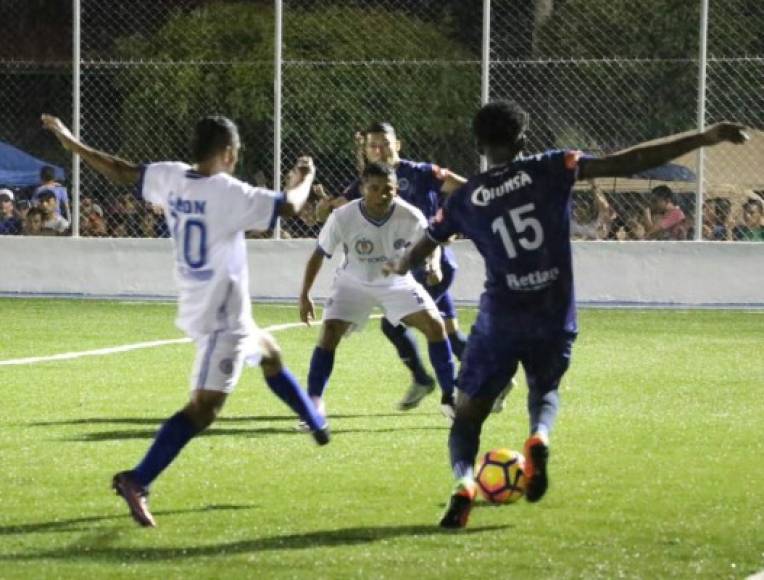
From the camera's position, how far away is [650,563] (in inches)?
300

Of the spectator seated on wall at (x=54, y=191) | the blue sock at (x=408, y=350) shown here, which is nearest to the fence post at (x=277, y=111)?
the spectator seated on wall at (x=54, y=191)

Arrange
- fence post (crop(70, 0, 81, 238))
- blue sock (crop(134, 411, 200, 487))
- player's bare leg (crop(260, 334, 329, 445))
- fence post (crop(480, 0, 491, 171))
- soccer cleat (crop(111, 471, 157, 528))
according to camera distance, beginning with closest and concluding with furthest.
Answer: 1. soccer cleat (crop(111, 471, 157, 528))
2. blue sock (crop(134, 411, 200, 487))
3. player's bare leg (crop(260, 334, 329, 445))
4. fence post (crop(480, 0, 491, 171))
5. fence post (crop(70, 0, 81, 238))

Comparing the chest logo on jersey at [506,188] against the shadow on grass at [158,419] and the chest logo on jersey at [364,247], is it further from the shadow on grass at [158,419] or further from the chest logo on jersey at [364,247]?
the shadow on grass at [158,419]

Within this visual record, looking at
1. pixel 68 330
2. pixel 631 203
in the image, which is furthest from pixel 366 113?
pixel 68 330

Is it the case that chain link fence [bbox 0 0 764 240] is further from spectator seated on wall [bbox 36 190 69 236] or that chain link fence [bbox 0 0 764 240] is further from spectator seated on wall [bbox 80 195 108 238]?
spectator seated on wall [bbox 36 190 69 236]

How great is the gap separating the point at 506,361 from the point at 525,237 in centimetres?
56

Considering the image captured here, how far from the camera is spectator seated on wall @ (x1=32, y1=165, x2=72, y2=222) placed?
2430 centimetres

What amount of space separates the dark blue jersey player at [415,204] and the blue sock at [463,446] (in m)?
3.59

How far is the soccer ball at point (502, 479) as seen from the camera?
341 inches

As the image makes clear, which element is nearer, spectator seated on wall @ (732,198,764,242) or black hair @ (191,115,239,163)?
black hair @ (191,115,239,163)

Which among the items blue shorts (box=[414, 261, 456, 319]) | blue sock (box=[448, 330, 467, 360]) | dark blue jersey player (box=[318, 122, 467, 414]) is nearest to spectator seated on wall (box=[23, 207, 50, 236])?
dark blue jersey player (box=[318, 122, 467, 414])

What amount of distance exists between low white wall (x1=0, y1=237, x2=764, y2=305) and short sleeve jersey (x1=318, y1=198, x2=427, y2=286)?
420 inches

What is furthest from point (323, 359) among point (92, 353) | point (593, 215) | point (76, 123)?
point (76, 123)

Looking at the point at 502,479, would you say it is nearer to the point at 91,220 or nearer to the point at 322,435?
the point at 322,435
